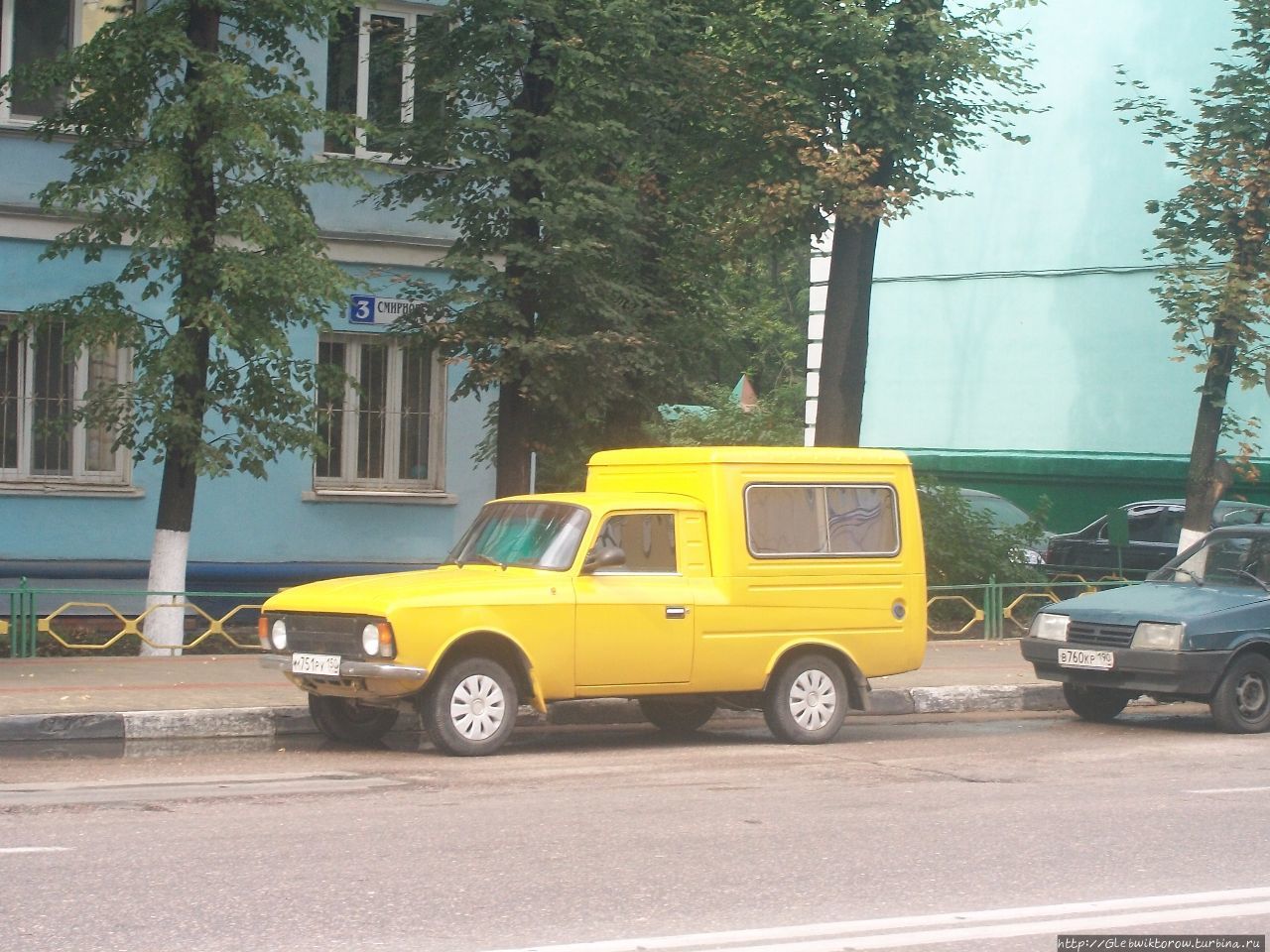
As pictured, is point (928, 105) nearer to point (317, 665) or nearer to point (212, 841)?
point (317, 665)

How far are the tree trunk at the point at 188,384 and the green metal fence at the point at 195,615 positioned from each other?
0.17 meters

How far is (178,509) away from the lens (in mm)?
15844

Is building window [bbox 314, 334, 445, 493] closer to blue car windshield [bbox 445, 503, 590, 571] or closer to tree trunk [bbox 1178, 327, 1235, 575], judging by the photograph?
blue car windshield [bbox 445, 503, 590, 571]

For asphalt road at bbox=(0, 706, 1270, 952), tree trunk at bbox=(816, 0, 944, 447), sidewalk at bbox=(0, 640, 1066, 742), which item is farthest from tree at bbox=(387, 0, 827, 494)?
asphalt road at bbox=(0, 706, 1270, 952)

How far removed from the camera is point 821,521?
12258mm

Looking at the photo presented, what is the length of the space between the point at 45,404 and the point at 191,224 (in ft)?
13.6

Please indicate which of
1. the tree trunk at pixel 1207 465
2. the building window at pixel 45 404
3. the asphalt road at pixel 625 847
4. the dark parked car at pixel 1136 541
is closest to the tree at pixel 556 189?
the building window at pixel 45 404

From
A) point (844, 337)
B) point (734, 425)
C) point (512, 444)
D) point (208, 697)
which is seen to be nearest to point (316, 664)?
point (208, 697)

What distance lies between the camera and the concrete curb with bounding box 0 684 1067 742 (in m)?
11.6

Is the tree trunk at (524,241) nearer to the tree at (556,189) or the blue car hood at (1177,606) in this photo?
the tree at (556,189)

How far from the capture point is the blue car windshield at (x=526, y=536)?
11289 mm

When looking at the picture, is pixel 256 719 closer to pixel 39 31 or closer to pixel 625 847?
pixel 625 847

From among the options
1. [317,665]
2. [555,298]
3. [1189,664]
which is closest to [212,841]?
[317,665]

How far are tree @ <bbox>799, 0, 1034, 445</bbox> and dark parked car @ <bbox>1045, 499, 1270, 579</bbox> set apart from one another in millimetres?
5769
